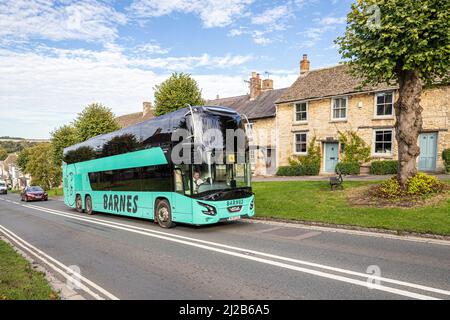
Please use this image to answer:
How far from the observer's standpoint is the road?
17.4ft

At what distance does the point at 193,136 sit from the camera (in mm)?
10266

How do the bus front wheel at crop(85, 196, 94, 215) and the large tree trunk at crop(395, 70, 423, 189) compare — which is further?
the bus front wheel at crop(85, 196, 94, 215)

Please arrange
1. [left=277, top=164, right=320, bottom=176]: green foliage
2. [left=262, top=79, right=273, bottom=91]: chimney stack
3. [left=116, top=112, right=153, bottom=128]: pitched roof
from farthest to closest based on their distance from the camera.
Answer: [left=116, top=112, right=153, bottom=128]: pitched roof, [left=262, top=79, right=273, bottom=91]: chimney stack, [left=277, top=164, right=320, bottom=176]: green foliage

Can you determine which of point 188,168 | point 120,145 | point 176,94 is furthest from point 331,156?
point 188,168

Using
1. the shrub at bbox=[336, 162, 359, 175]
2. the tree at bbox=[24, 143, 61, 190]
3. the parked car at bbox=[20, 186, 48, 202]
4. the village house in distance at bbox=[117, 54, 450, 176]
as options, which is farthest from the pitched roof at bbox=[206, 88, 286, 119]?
the tree at bbox=[24, 143, 61, 190]

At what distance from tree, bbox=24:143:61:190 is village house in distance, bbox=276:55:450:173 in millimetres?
39987

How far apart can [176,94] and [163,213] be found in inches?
623

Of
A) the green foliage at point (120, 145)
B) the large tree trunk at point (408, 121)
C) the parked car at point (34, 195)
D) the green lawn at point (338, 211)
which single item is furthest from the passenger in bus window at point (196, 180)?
the parked car at point (34, 195)

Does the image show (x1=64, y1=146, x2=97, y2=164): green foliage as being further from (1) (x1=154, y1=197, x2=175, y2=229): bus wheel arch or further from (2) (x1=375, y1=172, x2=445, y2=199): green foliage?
(2) (x1=375, y1=172, x2=445, y2=199): green foliage

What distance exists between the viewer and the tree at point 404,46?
1099cm

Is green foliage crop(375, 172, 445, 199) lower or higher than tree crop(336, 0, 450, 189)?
lower

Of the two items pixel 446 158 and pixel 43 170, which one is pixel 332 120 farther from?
pixel 43 170

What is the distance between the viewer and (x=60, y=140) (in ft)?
125
